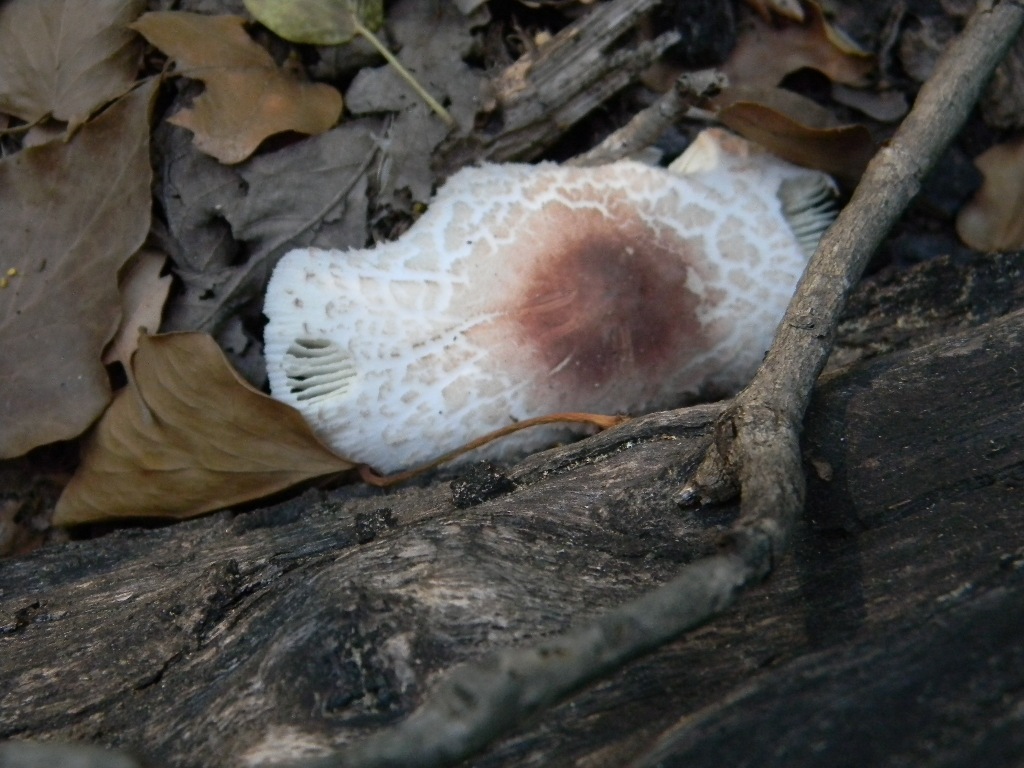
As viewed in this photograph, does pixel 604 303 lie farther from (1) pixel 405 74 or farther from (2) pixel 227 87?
(2) pixel 227 87

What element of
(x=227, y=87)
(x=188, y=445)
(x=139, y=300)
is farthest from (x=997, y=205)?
(x=139, y=300)

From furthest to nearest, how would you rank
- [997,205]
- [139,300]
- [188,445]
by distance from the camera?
1. [997,205]
2. [139,300]
3. [188,445]

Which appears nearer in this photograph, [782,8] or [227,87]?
[227,87]

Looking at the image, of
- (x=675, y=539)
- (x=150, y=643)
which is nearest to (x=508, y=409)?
(x=675, y=539)

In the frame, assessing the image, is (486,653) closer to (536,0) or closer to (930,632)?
(930,632)

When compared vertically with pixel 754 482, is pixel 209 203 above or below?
below

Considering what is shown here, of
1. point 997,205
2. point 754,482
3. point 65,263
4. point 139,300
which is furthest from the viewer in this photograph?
point 997,205

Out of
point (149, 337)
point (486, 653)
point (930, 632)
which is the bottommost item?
point (149, 337)
